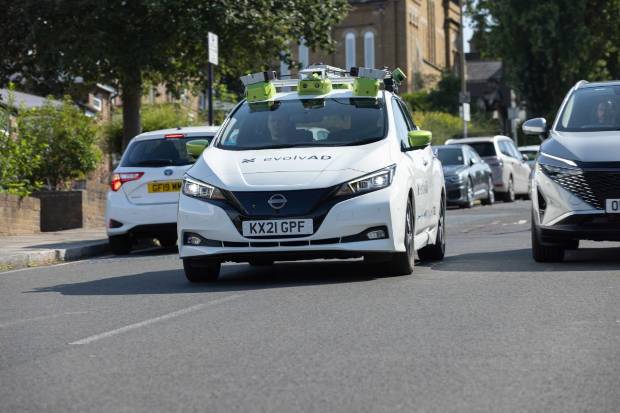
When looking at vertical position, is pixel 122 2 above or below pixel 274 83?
above

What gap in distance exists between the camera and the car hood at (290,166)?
12.2 meters

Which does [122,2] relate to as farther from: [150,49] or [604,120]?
[604,120]

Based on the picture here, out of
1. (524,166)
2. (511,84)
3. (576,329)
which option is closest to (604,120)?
(576,329)

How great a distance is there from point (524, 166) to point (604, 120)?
87.3 ft

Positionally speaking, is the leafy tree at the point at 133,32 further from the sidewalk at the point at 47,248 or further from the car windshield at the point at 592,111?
the car windshield at the point at 592,111

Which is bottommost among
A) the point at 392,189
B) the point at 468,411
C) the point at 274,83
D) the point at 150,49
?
the point at 468,411

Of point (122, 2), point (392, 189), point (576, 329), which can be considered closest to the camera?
point (576, 329)

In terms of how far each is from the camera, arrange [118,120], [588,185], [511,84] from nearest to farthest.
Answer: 1. [588,185]
2. [118,120]
3. [511,84]

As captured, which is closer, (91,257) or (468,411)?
(468,411)

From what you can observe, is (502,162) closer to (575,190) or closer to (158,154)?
(158,154)

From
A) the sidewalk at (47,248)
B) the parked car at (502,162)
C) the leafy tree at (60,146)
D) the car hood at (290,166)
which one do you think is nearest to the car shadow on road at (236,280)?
the car hood at (290,166)

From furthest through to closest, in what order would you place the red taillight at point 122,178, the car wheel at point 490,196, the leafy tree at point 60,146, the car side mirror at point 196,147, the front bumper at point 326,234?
the car wheel at point 490,196 < the leafy tree at point 60,146 < the red taillight at point 122,178 < the car side mirror at point 196,147 < the front bumper at point 326,234

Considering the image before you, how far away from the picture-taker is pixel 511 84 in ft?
233

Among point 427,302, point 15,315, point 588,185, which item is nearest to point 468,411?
point 427,302
